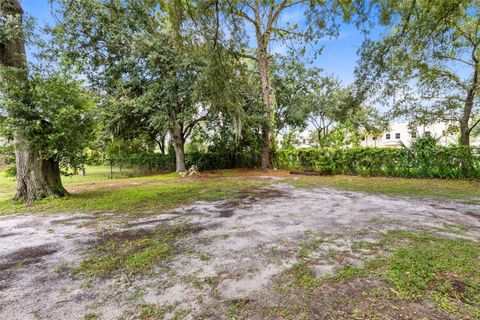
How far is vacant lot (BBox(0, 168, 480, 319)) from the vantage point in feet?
5.24

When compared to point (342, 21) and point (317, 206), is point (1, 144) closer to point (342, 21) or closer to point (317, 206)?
point (317, 206)

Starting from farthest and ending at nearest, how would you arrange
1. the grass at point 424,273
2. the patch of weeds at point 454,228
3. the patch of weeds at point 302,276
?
the patch of weeds at point 454,228
the patch of weeds at point 302,276
the grass at point 424,273

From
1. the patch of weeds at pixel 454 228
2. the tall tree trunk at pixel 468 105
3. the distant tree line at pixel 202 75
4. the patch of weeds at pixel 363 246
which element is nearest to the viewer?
the patch of weeds at pixel 363 246

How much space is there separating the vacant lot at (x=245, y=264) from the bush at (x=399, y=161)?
14.1 feet

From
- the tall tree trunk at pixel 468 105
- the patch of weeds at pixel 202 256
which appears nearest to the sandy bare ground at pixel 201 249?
the patch of weeds at pixel 202 256

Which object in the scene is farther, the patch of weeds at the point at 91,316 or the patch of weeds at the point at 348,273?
the patch of weeds at the point at 348,273

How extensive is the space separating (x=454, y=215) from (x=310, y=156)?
767 cm

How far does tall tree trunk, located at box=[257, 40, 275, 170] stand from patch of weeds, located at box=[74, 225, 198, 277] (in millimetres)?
9722

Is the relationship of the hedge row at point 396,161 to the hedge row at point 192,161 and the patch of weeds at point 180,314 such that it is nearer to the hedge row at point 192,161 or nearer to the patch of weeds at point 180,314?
the hedge row at point 192,161

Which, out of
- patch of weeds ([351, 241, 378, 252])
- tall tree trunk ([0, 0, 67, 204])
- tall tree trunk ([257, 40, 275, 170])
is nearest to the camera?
patch of weeds ([351, 241, 378, 252])

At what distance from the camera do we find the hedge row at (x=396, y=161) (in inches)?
283

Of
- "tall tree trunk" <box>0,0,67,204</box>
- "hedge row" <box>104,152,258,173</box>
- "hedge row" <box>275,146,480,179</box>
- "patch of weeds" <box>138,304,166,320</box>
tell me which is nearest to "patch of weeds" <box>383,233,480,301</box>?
"patch of weeds" <box>138,304,166,320</box>

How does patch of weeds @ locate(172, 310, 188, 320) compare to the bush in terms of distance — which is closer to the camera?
patch of weeds @ locate(172, 310, 188, 320)

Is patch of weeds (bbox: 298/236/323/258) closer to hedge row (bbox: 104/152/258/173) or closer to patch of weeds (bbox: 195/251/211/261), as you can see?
patch of weeds (bbox: 195/251/211/261)
